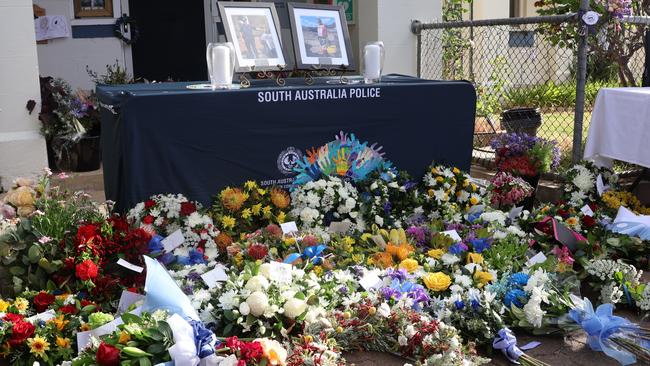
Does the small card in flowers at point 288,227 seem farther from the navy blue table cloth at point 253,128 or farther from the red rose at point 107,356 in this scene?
the red rose at point 107,356

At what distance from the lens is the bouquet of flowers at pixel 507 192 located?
4680 millimetres

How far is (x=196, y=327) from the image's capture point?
98.3 inches

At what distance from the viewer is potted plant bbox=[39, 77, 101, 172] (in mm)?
5863

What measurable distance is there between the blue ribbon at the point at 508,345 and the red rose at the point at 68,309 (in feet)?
5.47

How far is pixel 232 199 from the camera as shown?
12.8 ft

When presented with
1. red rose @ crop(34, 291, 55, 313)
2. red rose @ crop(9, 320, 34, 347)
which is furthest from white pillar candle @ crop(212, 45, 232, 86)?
red rose @ crop(9, 320, 34, 347)

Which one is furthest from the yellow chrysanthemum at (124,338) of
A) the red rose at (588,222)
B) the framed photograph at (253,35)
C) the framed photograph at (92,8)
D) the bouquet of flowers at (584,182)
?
the framed photograph at (92,8)

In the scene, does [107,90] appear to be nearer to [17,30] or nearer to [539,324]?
[17,30]

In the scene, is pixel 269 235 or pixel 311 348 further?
pixel 269 235

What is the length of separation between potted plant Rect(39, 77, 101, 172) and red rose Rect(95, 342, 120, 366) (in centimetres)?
372

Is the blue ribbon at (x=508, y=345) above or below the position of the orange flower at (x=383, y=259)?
below

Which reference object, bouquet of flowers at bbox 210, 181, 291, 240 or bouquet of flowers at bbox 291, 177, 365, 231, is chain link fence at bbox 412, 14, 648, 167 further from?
bouquet of flowers at bbox 210, 181, 291, 240

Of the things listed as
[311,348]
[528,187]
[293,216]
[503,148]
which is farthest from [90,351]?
[503,148]

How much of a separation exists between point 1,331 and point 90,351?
1.49 ft
